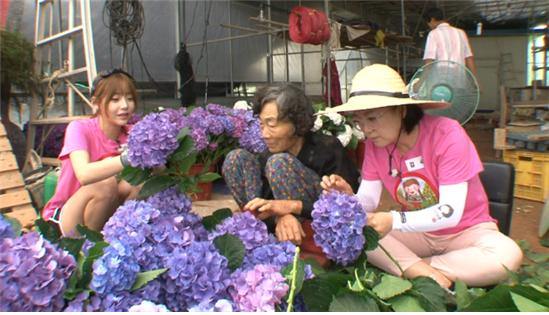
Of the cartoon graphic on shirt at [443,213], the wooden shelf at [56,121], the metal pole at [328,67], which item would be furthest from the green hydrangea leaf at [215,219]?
the metal pole at [328,67]

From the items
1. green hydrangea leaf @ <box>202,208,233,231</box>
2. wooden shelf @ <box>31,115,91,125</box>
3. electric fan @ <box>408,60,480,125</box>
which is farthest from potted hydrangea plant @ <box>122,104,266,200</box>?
wooden shelf @ <box>31,115,91,125</box>

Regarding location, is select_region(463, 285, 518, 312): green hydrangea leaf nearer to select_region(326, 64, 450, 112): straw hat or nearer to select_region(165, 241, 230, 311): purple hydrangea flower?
select_region(165, 241, 230, 311): purple hydrangea flower

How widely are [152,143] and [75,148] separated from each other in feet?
2.83

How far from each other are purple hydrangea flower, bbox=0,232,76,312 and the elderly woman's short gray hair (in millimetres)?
1139

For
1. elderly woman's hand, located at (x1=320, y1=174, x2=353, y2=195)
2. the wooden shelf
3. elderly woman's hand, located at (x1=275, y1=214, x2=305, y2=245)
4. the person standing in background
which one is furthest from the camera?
the person standing in background

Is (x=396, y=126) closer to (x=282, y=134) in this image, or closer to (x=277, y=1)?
(x=282, y=134)

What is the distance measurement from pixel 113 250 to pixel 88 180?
0.99 m

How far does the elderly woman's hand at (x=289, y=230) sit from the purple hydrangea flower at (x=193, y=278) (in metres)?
0.62

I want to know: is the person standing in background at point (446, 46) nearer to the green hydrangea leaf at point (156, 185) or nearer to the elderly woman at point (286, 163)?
the elderly woman at point (286, 163)

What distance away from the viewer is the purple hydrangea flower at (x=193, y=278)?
95cm

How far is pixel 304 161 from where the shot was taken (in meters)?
2.00

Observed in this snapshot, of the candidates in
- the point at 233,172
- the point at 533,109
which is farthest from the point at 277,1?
the point at 233,172

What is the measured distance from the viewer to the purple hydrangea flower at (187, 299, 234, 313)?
917 millimetres

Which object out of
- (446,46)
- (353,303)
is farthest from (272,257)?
(446,46)
